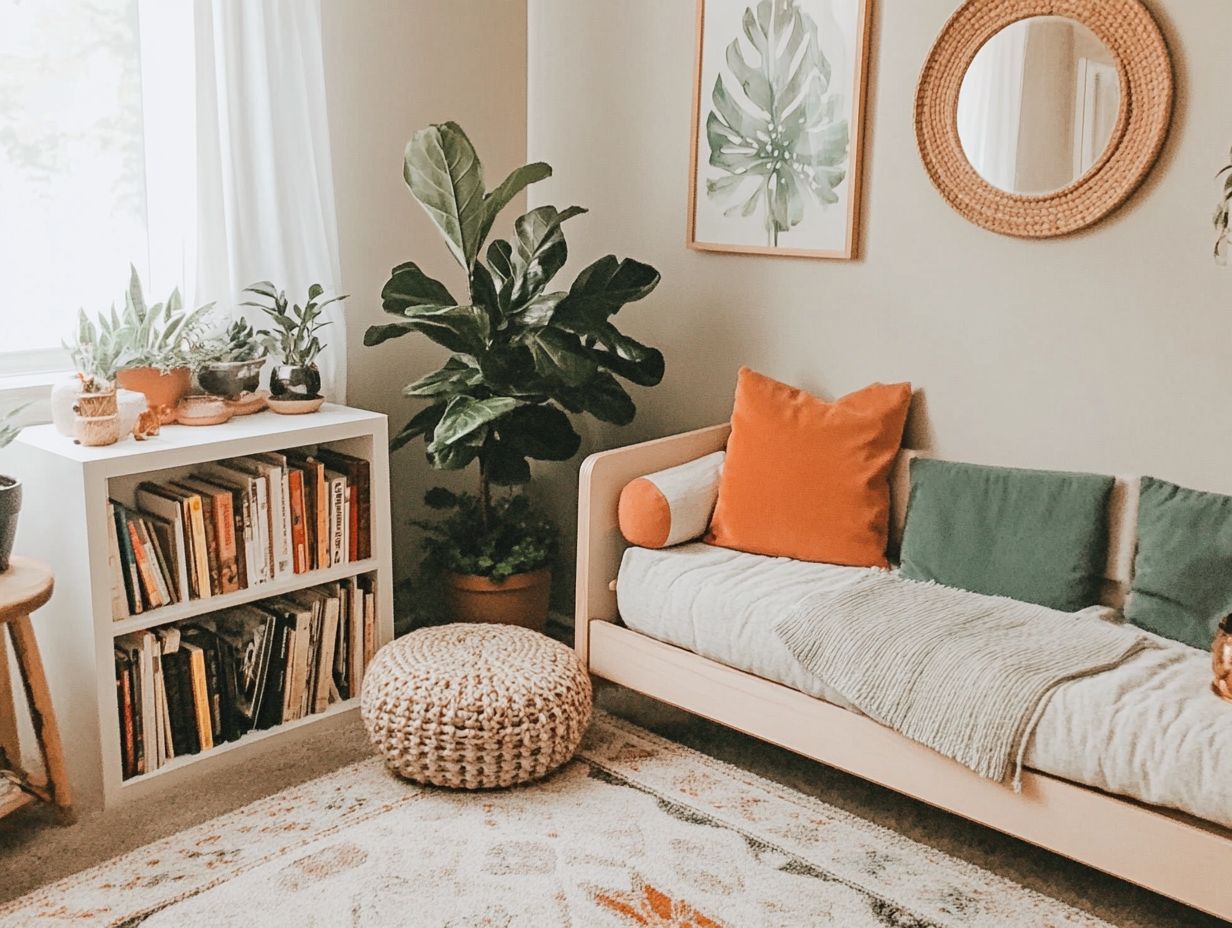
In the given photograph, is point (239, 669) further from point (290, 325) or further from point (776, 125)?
point (776, 125)

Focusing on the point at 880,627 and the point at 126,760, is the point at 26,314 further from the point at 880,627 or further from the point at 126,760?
the point at 880,627

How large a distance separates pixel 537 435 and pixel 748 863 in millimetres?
1306

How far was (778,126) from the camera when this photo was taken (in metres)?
2.94

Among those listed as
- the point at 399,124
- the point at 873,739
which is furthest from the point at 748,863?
the point at 399,124

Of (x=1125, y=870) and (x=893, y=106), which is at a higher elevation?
(x=893, y=106)

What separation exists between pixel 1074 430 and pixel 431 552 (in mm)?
1720

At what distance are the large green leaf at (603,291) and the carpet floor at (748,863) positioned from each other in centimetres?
111

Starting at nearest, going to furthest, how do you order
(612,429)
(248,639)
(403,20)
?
(248,639)
(403,20)
(612,429)

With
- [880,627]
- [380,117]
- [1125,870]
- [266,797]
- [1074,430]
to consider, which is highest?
[380,117]

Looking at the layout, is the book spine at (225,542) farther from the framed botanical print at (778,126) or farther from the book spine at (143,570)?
the framed botanical print at (778,126)

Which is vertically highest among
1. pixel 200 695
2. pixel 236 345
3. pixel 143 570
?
pixel 236 345

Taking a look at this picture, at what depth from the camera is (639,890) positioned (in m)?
2.11

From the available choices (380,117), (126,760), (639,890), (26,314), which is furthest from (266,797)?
(380,117)

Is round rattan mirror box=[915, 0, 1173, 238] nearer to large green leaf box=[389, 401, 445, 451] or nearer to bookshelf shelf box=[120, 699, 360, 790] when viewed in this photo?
large green leaf box=[389, 401, 445, 451]
